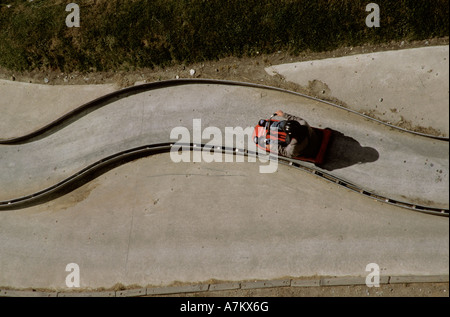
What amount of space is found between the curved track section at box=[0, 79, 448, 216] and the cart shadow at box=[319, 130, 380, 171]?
4 cm

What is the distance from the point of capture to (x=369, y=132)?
1709 centimetres

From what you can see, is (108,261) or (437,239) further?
(108,261)

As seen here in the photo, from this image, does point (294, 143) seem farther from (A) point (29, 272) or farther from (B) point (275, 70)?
(A) point (29, 272)

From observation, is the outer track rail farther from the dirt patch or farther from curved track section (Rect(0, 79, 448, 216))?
the dirt patch

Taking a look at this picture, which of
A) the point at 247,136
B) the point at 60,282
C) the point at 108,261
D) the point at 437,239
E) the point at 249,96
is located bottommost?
the point at 60,282

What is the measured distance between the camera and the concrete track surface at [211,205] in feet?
53.4

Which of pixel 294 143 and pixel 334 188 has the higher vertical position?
pixel 294 143

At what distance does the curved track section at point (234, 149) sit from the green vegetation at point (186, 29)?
192 cm

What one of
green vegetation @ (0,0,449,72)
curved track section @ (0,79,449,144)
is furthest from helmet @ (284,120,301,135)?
green vegetation @ (0,0,449,72)

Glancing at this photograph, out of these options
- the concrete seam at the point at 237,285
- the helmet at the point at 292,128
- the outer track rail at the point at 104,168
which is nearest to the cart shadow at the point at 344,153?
the outer track rail at the point at 104,168

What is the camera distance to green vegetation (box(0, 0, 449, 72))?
1789cm

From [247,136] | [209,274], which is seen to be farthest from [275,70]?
[209,274]

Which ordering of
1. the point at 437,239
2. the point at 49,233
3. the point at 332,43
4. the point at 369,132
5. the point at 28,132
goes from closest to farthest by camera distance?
the point at 437,239
the point at 369,132
the point at 332,43
the point at 49,233
the point at 28,132
